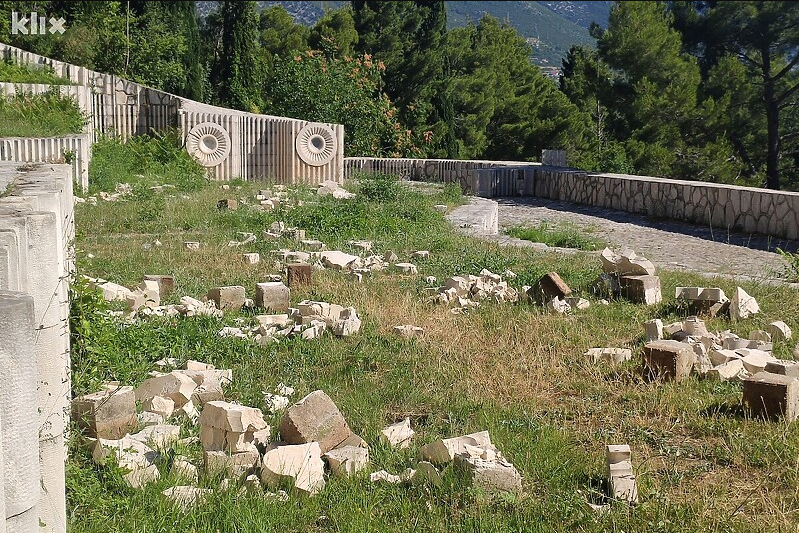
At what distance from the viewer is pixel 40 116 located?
51.8 ft

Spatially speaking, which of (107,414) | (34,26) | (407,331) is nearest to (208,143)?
(34,26)

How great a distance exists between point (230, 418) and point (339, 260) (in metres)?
5.19

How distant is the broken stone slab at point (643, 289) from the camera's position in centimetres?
809

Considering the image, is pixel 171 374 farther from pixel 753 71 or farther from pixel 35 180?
pixel 753 71

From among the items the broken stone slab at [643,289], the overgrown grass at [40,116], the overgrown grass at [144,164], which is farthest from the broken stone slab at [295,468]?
the overgrown grass at [144,164]

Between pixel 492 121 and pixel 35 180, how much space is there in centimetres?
3262

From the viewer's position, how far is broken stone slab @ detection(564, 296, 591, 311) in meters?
7.80

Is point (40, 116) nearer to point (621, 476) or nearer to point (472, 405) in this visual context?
point (472, 405)

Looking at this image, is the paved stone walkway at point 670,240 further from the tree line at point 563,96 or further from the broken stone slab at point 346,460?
the tree line at point 563,96

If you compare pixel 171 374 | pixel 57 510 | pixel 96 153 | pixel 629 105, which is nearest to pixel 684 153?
pixel 629 105

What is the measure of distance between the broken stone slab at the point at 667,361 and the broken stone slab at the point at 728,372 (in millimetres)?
136

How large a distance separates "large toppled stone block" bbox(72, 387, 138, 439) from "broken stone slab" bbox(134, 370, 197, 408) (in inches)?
16.3

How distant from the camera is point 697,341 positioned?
643 cm

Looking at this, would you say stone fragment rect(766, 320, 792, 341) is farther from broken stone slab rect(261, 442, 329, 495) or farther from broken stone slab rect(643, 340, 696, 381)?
broken stone slab rect(261, 442, 329, 495)
